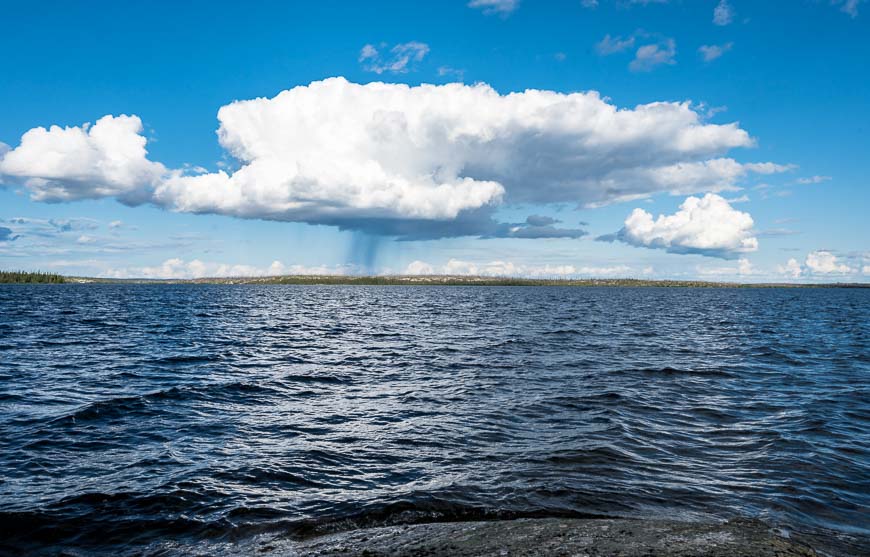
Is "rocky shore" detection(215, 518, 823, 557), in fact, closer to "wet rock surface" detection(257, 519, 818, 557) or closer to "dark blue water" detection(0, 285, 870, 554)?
"wet rock surface" detection(257, 519, 818, 557)

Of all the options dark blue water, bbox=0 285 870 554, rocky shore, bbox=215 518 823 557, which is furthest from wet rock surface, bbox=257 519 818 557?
dark blue water, bbox=0 285 870 554

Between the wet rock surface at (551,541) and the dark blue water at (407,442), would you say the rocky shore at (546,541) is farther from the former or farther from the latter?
the dark blue water at (407,442)

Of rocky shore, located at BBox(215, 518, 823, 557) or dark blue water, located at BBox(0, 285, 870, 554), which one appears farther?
dark blue water, located at BBox(0, 285, 870, 554)

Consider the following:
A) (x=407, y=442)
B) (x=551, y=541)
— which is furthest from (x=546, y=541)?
(x=407, y=442)

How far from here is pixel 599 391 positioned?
23.3 meters

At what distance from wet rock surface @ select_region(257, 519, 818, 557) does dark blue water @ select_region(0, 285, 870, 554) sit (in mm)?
1409

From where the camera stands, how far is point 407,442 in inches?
621

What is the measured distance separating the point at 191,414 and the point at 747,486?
58.1ft

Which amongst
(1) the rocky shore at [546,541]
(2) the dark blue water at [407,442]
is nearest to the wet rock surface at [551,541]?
(1) the rocky shore at [546,541]

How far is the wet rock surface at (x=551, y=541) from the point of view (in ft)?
24.8

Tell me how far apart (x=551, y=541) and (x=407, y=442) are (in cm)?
829

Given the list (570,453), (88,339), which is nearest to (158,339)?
(88,339)

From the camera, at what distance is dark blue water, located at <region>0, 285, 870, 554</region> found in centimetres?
1083

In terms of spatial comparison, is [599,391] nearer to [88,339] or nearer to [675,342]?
[675,342]
